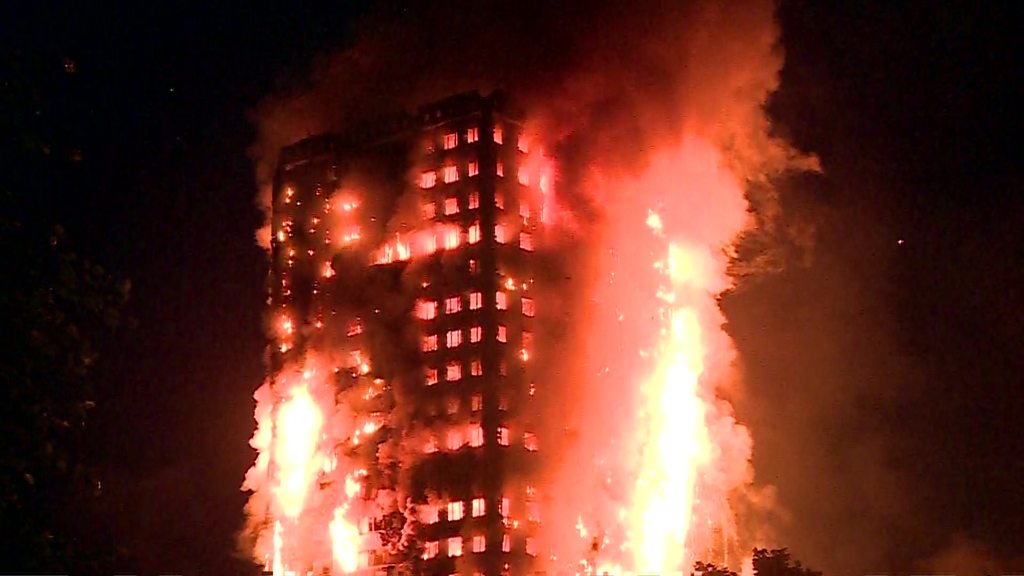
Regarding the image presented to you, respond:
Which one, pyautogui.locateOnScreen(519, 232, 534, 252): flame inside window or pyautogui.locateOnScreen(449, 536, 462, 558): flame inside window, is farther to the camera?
pyautogui.locateOnScreen(519, 232, 534, 252): flame inside window

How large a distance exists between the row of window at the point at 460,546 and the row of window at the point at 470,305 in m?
11.2

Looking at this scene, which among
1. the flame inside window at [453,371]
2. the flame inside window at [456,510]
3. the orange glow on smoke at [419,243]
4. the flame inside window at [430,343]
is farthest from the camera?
the orange glow on smoke at [419,243]

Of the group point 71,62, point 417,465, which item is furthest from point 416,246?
point 71,62

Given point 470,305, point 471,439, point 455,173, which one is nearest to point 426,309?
point 470,305

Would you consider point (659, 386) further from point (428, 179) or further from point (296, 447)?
point (296, 447)

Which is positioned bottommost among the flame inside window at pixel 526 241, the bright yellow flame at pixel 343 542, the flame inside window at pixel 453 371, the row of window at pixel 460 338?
the bright yellow flame at pixel 343 542

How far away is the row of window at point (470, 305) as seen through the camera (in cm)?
7388

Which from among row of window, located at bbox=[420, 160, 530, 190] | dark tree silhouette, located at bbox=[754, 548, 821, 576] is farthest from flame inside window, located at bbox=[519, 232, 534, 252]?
dark tree silhouette, located at bbox=[754, 548, 821, 576]

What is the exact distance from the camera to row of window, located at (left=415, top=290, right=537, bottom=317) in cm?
7388

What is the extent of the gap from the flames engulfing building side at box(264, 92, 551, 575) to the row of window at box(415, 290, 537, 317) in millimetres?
87

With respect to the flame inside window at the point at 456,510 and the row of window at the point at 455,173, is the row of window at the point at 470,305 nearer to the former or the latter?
the row of window at the point at 455,173

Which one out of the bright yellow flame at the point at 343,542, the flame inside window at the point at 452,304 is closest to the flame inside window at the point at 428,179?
the flame inside window at the point at 452,304

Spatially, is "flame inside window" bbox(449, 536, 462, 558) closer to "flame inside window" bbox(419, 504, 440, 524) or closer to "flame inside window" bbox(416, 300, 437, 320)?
"flame inside window" bbox(419, 504, 440, 524)

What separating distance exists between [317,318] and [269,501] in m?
11.4
